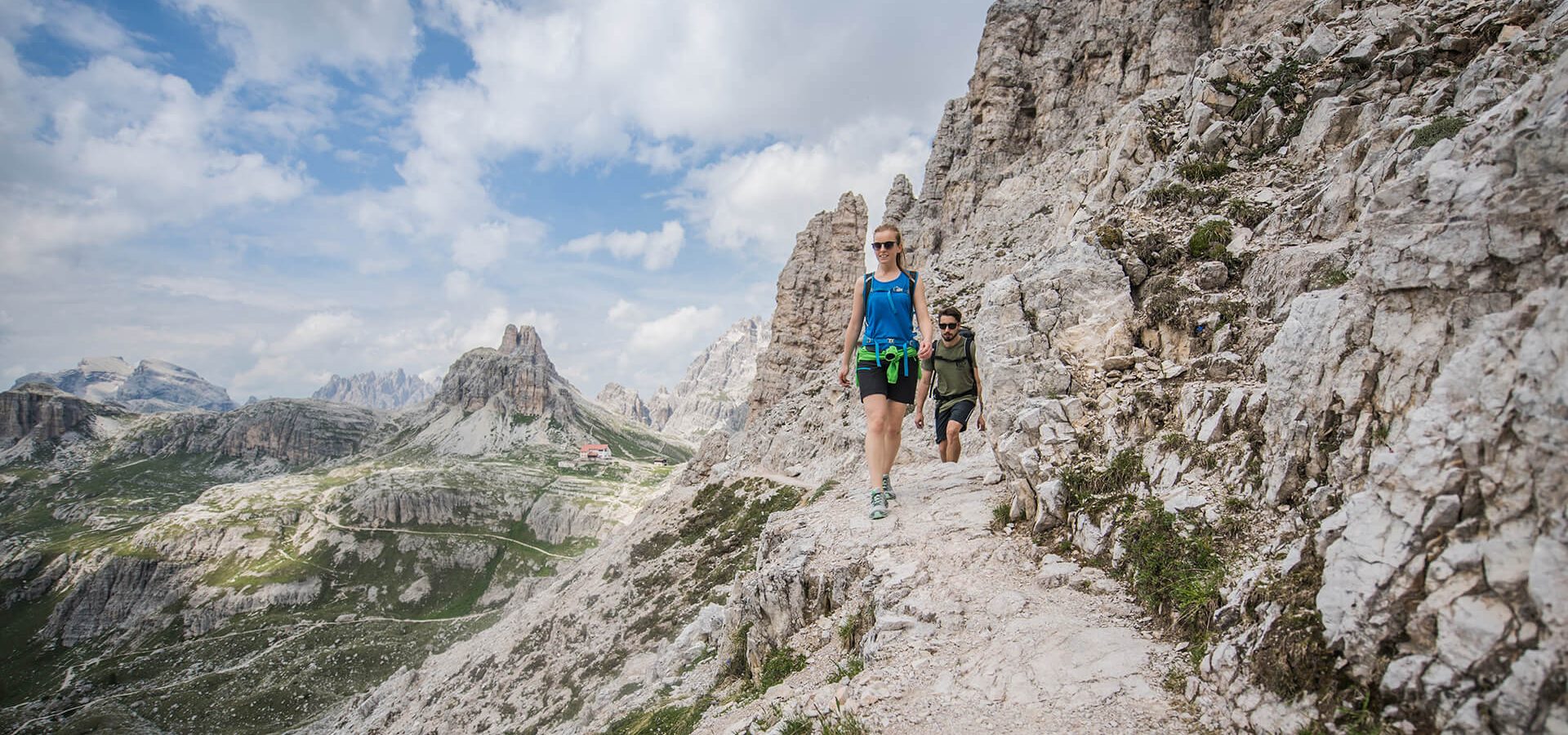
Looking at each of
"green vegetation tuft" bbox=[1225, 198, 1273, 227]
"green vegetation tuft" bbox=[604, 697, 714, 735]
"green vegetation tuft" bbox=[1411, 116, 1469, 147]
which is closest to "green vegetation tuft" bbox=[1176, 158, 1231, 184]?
"green vegetation tuft" bbox=[1225, 198, 1273, 227]

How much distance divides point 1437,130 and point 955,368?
8532 millimetres

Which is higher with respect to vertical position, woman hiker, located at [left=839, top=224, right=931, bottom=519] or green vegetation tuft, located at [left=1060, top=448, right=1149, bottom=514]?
woman hiker, located at [left=839, top=224, right=931, bottom=519]

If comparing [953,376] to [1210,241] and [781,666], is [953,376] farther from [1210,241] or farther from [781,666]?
[781,666]

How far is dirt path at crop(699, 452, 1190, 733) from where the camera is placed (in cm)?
632

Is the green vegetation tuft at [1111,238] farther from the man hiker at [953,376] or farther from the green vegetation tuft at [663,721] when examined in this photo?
the green vegetation tuft at [663,721]

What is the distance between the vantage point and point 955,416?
1393 cm

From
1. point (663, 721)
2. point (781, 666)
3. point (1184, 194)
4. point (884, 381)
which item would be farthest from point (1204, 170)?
point (663, 721)

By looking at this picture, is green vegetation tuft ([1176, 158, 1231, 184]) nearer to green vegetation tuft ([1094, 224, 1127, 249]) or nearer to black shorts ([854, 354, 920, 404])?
green vegetation tuft ([1094, 224, 1127, 249])

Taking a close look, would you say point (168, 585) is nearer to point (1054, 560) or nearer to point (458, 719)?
point (458, 719)

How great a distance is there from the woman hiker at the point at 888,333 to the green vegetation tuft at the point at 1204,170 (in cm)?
976

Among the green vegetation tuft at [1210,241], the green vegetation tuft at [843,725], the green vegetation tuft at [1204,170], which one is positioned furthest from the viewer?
the green vegetation tuft at [1204,170]

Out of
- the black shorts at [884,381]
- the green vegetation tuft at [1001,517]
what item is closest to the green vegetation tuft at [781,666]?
the green vegetation tuft at [1001,517]

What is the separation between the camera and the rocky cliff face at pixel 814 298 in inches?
3494

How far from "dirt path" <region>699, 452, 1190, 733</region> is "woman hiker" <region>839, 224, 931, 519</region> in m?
2.41
